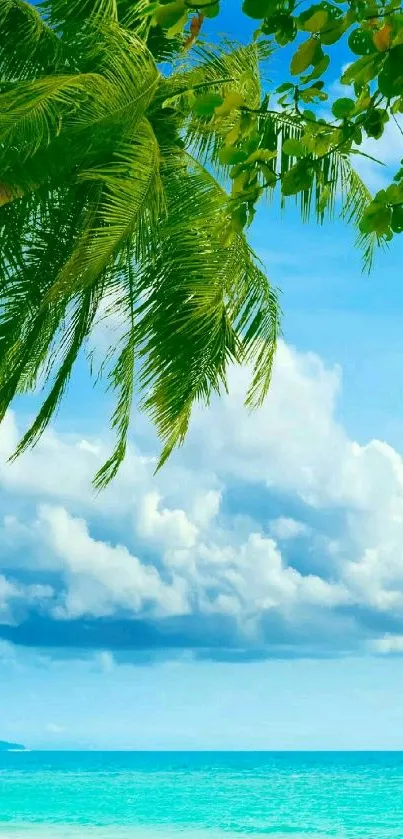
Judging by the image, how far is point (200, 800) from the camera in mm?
34219

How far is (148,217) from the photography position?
800 centimetres

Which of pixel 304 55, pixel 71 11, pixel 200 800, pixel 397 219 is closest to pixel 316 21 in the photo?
pixel 304 55

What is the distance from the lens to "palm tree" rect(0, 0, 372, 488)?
7.85m

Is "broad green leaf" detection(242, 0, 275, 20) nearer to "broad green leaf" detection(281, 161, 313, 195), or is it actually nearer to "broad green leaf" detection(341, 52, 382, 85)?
"broad green leaf" detection(341, 52, 382, 85)

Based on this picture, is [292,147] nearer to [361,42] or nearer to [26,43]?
[361,42]

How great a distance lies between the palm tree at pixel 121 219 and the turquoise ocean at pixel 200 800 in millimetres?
19767

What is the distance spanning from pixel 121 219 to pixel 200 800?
2973 cm

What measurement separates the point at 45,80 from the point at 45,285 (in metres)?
2.03

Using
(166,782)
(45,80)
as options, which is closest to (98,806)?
(166,782)

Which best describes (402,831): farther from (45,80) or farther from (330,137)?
(330,137)

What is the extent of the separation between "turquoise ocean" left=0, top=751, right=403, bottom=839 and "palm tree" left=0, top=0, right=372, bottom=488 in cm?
1977

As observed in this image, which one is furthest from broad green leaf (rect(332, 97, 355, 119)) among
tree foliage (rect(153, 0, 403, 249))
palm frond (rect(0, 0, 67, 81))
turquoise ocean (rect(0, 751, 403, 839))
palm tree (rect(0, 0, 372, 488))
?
turquoise ocean (rect(0, 751, 403, 839))

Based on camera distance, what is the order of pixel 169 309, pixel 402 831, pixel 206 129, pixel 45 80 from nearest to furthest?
pixel 45 80 < pixel 169 309 < pixel 206 129 < pixel 402 831

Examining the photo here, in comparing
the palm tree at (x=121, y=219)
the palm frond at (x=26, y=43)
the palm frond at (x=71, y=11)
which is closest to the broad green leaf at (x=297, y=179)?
the palm tree at (x=121, y=219)
